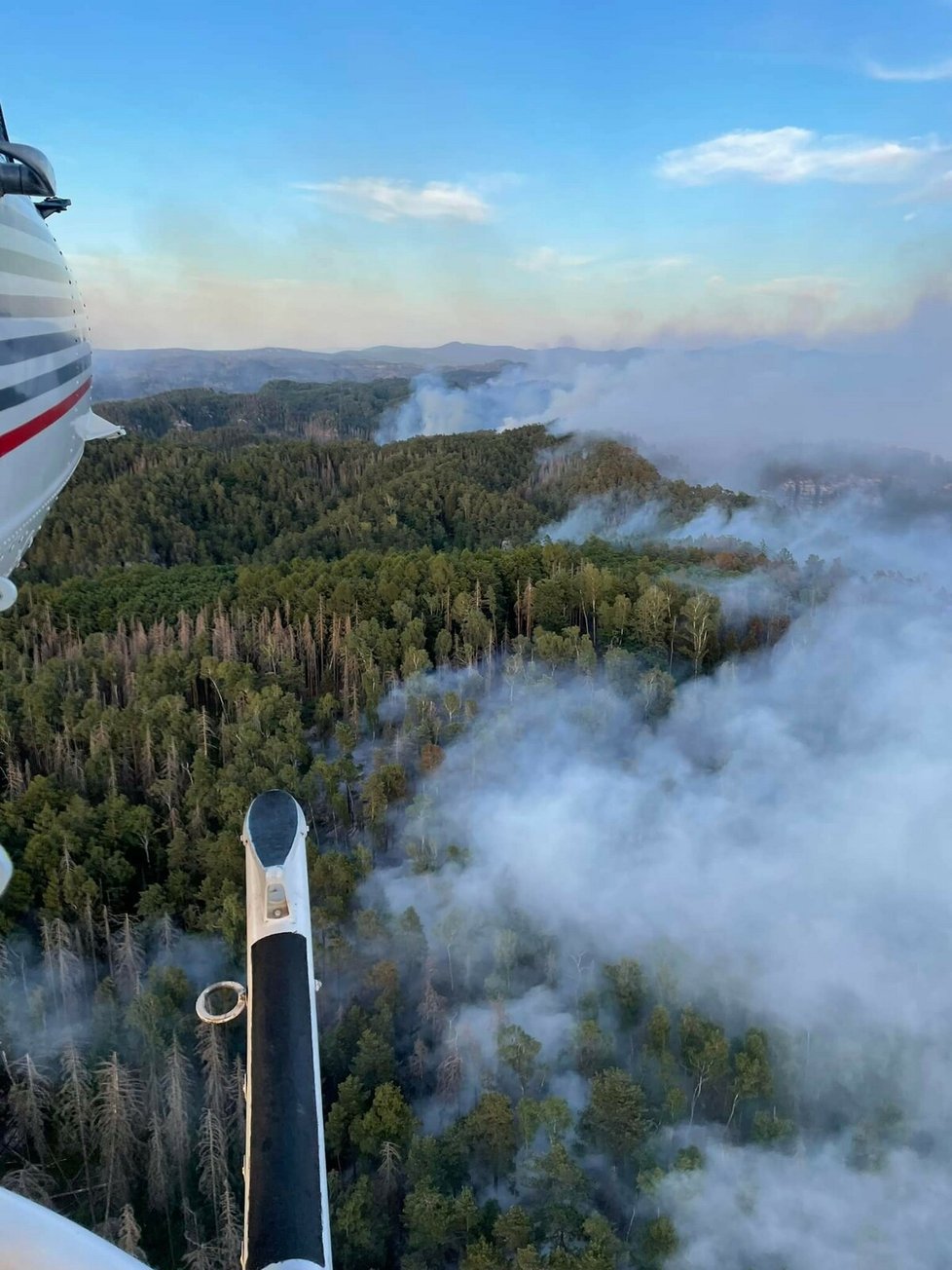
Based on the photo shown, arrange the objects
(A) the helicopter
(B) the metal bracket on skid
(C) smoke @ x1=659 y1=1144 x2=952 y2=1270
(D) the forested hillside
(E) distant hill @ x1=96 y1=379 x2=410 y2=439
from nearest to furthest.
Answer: (A) the helicopter, (B) the metal bracket on skid, (C) smoke @ x1=659 y1=1144 x2=952 y2=1270, (D) the forested hillside, (E) distant hill @ x1=96 y1=379 x2=410 y2=439

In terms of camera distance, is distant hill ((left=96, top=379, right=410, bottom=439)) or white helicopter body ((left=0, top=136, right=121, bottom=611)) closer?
white helicopter body ((left=0, top=136, right=121, bottom=611))

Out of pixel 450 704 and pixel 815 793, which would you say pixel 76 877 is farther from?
pixel 815 793

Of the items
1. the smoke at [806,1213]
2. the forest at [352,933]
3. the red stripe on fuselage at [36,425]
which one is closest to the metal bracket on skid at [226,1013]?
the red stripe on fuselage at [36,425]

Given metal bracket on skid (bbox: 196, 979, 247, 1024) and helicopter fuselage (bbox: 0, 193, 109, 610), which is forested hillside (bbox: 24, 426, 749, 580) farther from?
metal bracket on skid (bbox: 196, 979, 247, 1024)

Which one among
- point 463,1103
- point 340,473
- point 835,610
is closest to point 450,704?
point 463,1103

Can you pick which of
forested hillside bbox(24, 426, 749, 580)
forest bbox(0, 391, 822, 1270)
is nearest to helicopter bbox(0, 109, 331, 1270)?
forest bbox(0, 391, 822, 1270)

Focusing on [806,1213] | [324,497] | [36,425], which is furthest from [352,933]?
[324,497]
